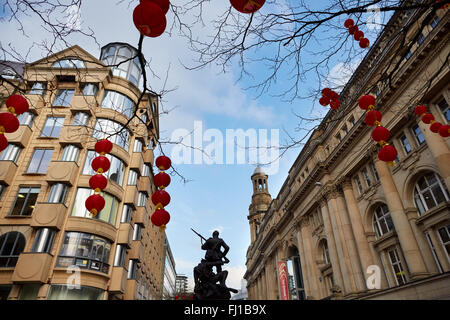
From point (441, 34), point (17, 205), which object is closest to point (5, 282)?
point (17, 205)

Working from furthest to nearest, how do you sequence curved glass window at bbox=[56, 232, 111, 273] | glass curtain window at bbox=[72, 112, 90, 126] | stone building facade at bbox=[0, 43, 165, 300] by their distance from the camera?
glass curtain window at bbox=[72, 112, 90, 126] < curved glass window at bbox=[56, 232, 111, 273] < stone building facade at bbox=[0, 43, 165, 300]

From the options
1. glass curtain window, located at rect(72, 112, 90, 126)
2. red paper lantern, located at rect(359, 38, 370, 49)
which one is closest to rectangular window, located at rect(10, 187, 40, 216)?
Answer: glass curtain window, located at rect(72, 112, 90, 126)

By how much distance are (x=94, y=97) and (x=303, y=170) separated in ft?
78.0

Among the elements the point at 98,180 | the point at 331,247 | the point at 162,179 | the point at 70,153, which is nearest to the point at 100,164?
the point at 98,180

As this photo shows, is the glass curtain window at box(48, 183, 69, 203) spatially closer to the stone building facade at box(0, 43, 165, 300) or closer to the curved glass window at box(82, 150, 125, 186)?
the stone building facade at box(0, 43, 165, 300)

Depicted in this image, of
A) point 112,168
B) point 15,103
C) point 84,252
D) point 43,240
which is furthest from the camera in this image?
point 112,168

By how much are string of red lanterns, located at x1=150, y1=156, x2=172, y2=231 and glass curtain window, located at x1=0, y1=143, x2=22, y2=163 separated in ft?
68.0

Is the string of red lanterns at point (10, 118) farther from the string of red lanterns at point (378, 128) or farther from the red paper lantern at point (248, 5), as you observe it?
the string of red lanterns at point (378, 128)

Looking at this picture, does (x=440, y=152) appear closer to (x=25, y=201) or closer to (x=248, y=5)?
(x=248, y=5)

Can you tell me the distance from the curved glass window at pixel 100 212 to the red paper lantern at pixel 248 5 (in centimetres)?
1913

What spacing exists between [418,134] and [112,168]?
23.0m

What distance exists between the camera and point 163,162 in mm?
6199

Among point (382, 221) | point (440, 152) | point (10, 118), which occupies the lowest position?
point (10, 118)

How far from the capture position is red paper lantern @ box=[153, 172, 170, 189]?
20.7 ft
